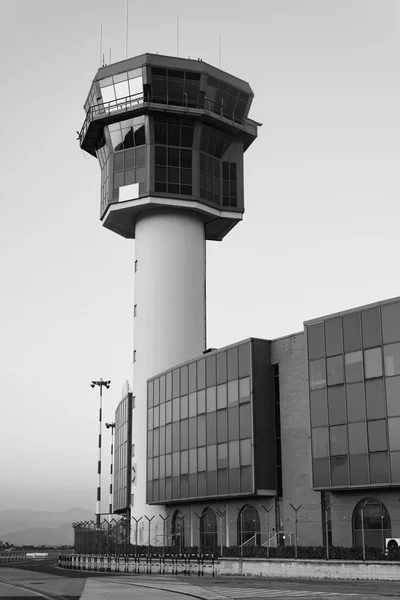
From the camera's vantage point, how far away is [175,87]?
73.4 m

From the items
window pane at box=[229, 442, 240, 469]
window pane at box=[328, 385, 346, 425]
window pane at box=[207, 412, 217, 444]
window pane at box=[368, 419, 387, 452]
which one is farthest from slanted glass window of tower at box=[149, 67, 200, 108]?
window pane at box=[368, 419, 387, 452]

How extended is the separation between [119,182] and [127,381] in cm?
2087

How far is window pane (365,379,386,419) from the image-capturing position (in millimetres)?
43281

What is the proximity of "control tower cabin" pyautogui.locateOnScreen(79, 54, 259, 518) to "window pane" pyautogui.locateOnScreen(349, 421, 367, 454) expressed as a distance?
2883 cm

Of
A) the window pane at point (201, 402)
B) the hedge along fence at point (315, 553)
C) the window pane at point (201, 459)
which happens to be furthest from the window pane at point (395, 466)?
the window pane at point (201, 402)

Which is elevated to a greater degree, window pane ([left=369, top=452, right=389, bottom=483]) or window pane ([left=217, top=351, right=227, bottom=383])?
window pane ([left=217, top=351, right=227, bottom=383])

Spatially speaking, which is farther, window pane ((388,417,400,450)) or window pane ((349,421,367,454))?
window pane ((349,421,367,454))

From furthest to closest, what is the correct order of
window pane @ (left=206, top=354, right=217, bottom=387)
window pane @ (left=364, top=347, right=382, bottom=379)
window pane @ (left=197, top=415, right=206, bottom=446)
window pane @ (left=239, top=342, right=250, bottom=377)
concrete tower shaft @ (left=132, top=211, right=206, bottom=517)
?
concrete tower shaft @ (left=132, top=211, right=206, bottom=517), window pane @ (left=197, top=415, right=206, bottom=446), window pane @ (left=206, top=354, right=217, bottom=387), window pane @ (left=239, top=342, right=250, bottom=377), window pane @ (left=364, top=347, right=382, bottom=379)

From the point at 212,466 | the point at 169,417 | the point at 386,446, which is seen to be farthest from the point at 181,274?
the point at 386,446

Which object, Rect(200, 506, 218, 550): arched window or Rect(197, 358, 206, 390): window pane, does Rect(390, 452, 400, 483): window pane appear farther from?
Rect(200, 506, 218, 550): arched window

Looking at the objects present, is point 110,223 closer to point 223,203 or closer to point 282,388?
point 223,203

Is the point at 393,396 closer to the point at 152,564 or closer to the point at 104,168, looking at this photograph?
the point at 152,564

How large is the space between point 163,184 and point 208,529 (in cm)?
3108

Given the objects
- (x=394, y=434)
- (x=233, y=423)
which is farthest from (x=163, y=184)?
(x=394, y=434)
